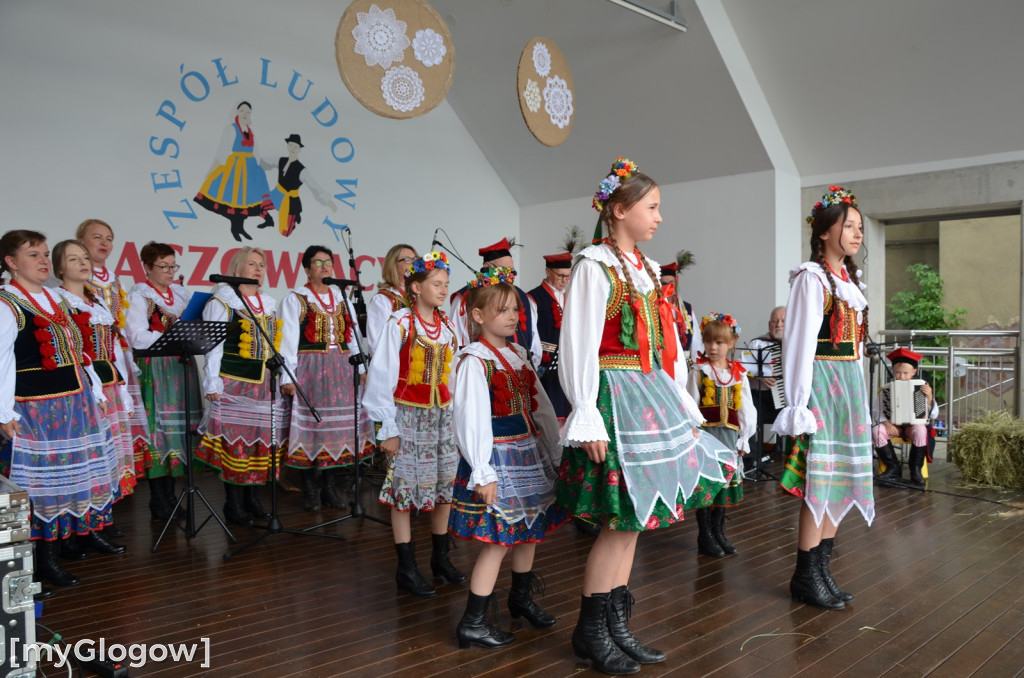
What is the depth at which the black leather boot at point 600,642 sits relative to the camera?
2.70 metres

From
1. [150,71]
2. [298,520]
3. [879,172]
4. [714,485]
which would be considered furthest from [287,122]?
[714,485]

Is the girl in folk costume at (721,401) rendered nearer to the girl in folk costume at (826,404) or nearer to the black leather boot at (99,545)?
the girl in folk costume at (826,404)

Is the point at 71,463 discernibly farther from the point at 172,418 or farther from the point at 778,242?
the point at 778,242

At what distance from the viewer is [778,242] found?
25.6 feet

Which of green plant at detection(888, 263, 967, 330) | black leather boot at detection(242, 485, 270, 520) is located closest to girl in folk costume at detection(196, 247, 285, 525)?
black leather boot at detection(242, 485, 270, 520)

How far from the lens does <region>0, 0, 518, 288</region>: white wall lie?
239 inches

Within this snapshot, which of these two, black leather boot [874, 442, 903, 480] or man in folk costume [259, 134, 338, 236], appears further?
man in folk costume [259, 134, 338, 236]

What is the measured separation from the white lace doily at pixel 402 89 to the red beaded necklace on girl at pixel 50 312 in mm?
2041

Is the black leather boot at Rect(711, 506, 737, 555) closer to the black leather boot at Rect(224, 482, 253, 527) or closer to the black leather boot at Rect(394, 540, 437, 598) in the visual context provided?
the black leather boot at Rect(394, 540, 437, 598)

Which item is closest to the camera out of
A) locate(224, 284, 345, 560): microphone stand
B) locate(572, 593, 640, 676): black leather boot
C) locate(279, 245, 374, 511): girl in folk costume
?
locate(572, 593, 640, 676): black leather boot

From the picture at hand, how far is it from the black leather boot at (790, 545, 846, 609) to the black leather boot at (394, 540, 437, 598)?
5.12 feet

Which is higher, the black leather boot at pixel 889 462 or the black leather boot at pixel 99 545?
the black leather boot at pixel 889 462

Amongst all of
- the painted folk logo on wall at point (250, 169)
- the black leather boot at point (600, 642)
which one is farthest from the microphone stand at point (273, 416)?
the painted folk logo on wall at point (250, 169)

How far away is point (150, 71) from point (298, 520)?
403 cm
